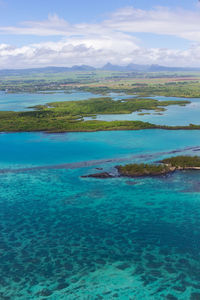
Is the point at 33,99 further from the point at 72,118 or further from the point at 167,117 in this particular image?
the point at 167,117

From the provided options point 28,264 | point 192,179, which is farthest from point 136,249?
point 192,179

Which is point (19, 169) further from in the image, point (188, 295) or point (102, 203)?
point (188, 295)

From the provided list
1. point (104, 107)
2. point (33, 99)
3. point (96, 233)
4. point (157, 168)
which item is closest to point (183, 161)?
point (157, 168)

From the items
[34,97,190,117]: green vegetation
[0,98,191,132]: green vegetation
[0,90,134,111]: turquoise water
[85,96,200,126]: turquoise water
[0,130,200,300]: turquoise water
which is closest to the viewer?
[0,130,200,300]: turquoise water

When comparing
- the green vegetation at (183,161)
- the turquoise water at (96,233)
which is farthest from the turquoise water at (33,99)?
the green vegetation at (183,161)

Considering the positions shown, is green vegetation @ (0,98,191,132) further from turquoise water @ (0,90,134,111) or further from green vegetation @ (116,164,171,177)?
green vegetation @ (116,164,171,177)

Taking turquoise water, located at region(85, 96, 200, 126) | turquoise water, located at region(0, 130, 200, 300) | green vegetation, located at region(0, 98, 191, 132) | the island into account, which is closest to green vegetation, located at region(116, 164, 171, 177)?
the island
